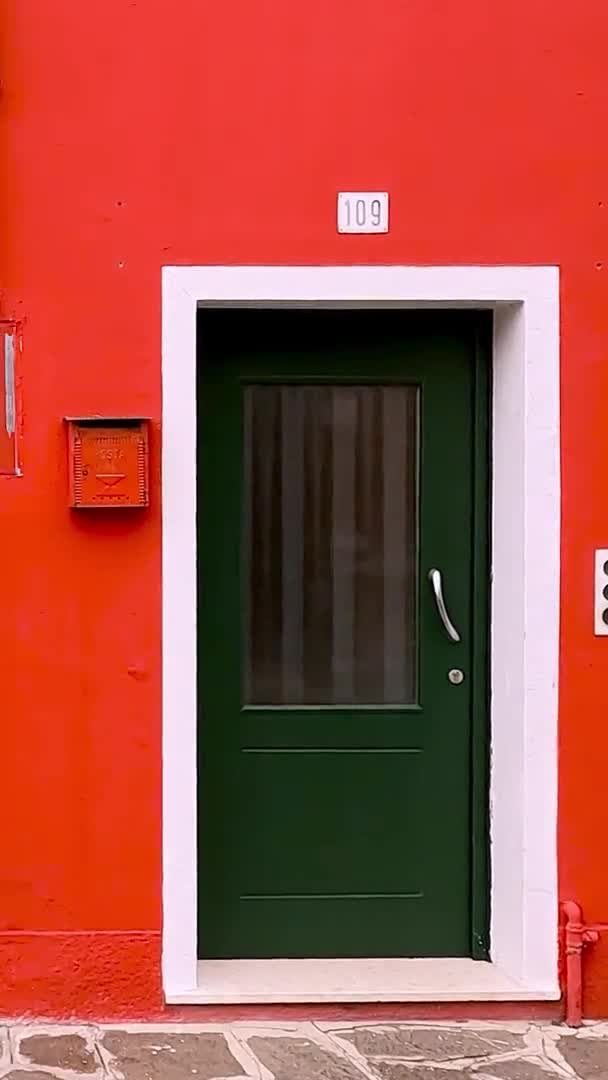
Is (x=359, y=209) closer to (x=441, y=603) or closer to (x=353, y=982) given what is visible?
(x=441, y=603)

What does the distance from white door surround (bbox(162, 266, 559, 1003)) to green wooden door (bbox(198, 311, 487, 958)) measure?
19 cm

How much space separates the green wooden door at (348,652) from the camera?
4.18 meters

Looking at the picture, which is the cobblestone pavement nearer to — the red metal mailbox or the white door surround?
the white door surround

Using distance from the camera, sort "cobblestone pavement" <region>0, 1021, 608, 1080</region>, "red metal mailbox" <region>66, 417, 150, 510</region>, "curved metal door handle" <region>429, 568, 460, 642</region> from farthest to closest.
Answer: "curved metal door handle" <region>429, 568, 460, 642</region>
"red metal mailbox" <region>66, 417, 150, 510</region>
"cobblestone pavement" <region>0, 1021, 608, 1080</region>

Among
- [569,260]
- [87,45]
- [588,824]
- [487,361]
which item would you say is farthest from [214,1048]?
[87,45]

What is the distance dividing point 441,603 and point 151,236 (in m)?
1.49

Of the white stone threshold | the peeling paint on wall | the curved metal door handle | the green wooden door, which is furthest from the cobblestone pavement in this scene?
the peeling paint on wall

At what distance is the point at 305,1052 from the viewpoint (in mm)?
3752

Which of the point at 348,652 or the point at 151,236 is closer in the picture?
the point at 151,236

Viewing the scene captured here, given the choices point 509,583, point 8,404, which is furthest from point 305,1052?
point 8,404

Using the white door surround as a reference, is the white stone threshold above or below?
below

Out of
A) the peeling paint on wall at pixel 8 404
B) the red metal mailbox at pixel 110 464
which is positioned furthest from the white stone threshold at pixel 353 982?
the peeling paint on wall at pixel 8 404

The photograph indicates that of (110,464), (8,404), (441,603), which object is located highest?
(8,404)

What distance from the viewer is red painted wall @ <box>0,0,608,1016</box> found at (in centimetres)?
386
